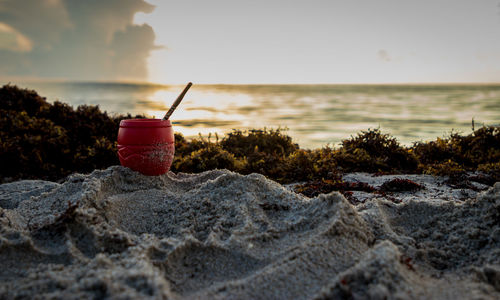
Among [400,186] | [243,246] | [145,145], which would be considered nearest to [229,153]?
[145,145]

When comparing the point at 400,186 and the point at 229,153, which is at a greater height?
the point at 229,153

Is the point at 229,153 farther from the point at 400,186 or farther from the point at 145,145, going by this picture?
the point at 400,186

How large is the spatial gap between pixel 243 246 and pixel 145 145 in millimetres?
2110

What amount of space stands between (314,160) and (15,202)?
4521 mm

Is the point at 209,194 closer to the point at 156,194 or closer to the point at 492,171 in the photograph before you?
the point at 156,194

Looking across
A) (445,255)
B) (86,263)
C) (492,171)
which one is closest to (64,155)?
(86,263)

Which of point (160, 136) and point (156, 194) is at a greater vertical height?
point (160, 136)

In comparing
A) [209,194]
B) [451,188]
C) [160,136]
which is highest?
[160,136]

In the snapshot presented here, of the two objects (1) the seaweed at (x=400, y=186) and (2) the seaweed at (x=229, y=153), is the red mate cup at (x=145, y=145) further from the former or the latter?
(1) the seaweed at (x=400, y=186)

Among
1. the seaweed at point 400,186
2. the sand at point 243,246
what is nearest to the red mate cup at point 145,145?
the sand at point 243,246

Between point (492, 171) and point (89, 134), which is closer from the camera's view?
point (492, 171)

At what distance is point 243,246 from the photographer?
2.51 m

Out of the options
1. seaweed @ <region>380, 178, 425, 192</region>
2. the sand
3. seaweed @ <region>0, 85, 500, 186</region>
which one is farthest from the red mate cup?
seaweed @ <region>380, 178, 425, 192</region>

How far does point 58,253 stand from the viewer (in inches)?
97.6
